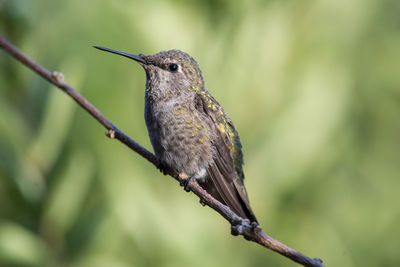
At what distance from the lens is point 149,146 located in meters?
2.80

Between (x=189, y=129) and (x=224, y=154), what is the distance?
21cm

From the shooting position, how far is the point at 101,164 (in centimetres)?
265

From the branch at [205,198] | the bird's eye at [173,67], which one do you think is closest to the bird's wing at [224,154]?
the bird's eye at [173,67]

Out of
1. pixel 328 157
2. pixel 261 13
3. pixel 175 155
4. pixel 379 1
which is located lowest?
pixel 175 155

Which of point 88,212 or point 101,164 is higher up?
point 101,164

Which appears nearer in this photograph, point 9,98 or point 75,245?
point 75,245

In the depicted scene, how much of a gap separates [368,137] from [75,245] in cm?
226

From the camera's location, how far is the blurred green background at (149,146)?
2545 mm

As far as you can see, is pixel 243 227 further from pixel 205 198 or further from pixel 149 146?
pixel 149 146

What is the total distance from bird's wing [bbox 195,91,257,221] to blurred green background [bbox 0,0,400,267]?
0.24 m

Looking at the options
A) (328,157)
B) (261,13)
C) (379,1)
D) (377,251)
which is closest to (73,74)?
(261,13)

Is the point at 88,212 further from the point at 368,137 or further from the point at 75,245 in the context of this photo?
the point at 368,137

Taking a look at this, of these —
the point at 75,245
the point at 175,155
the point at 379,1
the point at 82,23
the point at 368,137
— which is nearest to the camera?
the point at 175,155

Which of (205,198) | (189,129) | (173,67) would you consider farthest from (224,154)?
(205,198)
